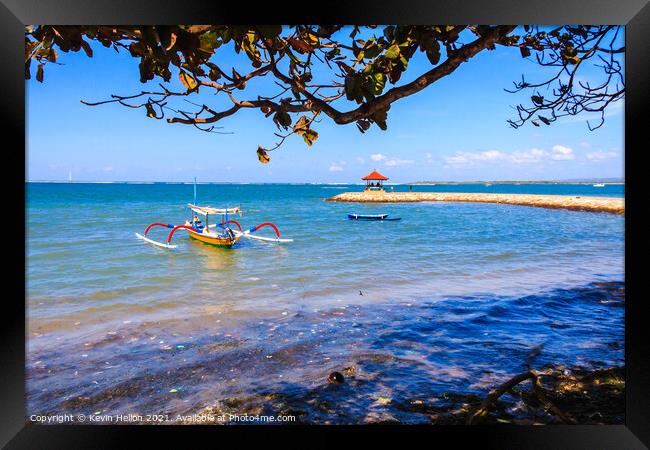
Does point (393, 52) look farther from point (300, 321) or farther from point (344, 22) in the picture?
point (300, 321)

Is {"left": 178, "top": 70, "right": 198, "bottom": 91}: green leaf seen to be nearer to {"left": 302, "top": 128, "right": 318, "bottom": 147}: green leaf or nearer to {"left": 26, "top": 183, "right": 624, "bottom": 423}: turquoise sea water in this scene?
{"left": 302, "top": 128, "right": 318, "bottom": 147}: green leaf

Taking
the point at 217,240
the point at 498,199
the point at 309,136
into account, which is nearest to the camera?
the point at 309,136

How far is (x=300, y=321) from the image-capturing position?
577 cm

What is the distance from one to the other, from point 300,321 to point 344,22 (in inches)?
180

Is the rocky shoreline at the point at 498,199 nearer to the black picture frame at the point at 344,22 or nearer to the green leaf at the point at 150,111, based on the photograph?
the black picture frame at the point at 344,22

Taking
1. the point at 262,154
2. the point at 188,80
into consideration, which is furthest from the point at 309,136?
the point at 188,80

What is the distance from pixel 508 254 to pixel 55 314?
1187cm

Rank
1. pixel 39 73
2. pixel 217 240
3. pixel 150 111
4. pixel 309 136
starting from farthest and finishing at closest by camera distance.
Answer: pixel 217 240, pixel 309 136, pixel 39 73, pixel 150 111

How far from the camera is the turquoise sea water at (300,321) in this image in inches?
149

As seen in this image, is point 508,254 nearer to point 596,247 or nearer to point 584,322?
point 596,247

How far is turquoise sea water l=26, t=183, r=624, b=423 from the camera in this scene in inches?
149

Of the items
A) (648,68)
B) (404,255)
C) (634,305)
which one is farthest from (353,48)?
(404,255)

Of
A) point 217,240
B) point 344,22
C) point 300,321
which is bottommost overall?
point 300,321

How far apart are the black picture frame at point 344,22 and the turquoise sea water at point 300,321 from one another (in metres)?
1.02
